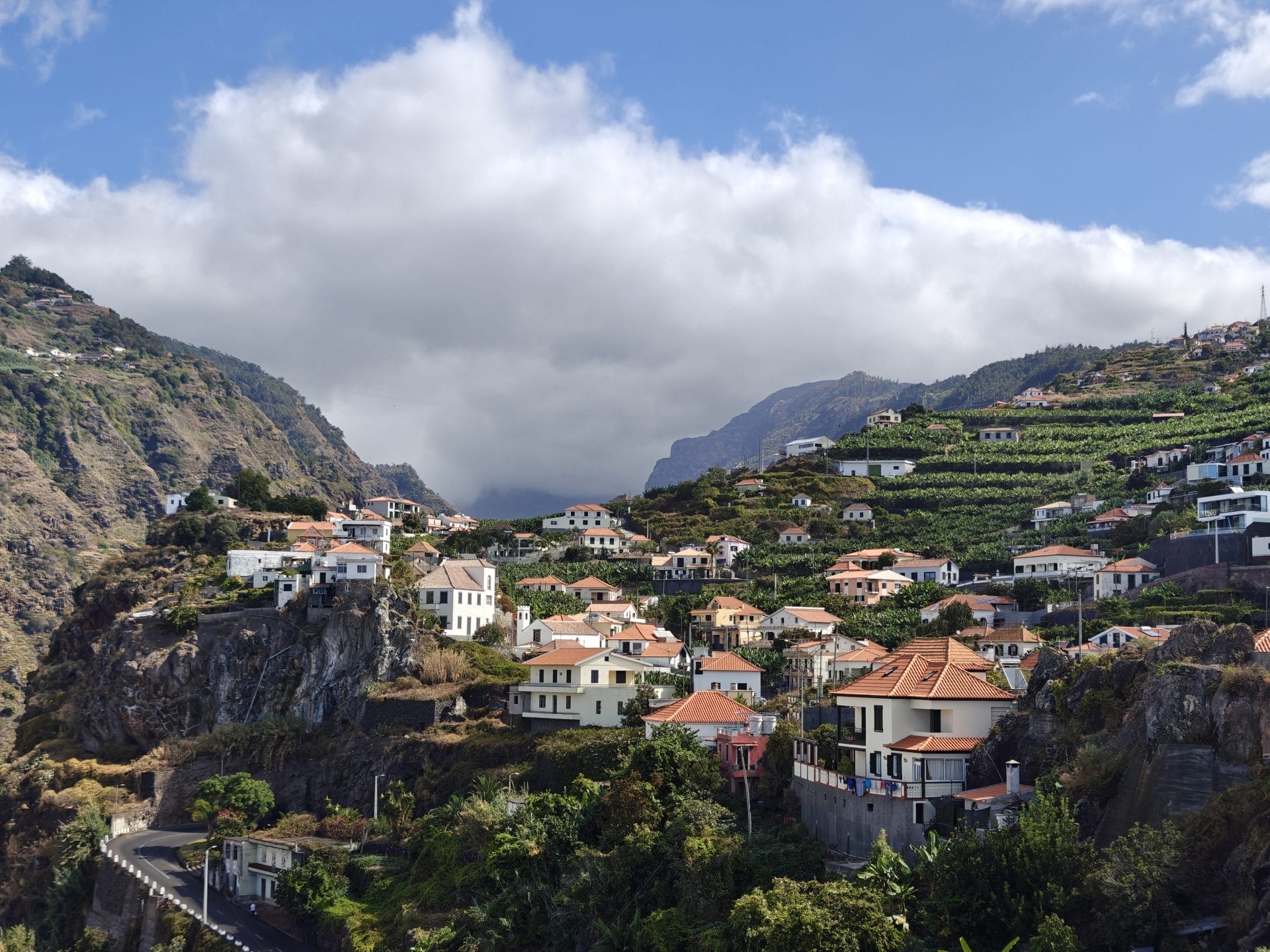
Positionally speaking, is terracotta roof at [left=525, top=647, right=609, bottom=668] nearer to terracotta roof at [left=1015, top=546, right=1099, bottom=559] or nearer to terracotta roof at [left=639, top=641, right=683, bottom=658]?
terracotta roof at [left=639, top=641, right=683, bottom=658]

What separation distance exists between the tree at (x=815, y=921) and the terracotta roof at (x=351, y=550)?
4851 centimetres

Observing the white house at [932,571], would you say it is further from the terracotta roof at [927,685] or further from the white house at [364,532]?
the terracotta roof at [927,685]

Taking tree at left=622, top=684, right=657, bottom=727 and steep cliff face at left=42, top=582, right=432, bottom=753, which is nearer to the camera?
tree at left=622, top=684, right=657, bottom=727

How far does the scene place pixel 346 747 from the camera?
196 ft

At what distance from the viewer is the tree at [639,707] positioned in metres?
52.1

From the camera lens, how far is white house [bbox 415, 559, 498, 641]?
69000mm

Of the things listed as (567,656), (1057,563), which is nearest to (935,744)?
(567,656)

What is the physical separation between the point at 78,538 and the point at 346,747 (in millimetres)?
117098

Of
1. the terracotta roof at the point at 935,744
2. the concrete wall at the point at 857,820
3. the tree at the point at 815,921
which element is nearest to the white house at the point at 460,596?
the concrete wall at the point at 857,820

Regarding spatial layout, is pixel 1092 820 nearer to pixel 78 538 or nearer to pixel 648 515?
pixel 648 515

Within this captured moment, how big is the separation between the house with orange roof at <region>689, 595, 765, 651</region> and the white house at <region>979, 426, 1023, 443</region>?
59.8m

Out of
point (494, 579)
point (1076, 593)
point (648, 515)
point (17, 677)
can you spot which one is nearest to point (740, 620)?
point (494, 579)

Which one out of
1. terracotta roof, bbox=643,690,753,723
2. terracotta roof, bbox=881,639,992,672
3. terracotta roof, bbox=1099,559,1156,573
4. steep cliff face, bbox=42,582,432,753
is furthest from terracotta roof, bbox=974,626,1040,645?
steep cliff face, bbox=42,582,432,753

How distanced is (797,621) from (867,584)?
A: 10.5 m
